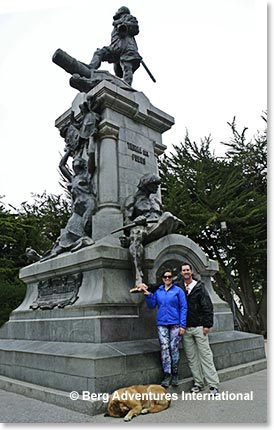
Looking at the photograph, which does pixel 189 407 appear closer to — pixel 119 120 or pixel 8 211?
pixel 119 120

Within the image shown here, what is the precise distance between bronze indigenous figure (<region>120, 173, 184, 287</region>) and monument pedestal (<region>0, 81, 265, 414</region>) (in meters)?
0.15

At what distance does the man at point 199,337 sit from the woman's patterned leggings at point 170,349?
22cm

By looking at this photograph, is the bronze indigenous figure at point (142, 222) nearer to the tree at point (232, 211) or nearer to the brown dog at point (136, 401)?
the brown dog at point (136, 401)

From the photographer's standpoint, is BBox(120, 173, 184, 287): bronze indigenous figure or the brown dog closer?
the brown dog

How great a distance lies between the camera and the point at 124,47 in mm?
9102

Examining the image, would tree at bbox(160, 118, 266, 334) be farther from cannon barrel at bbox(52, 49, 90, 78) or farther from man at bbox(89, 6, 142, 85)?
cannon barrel at bbox(52, 49, 90, 78)

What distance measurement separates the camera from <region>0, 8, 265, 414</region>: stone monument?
5016mm

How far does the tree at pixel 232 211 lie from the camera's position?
17.8 m

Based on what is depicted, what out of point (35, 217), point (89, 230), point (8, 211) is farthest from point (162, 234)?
point (8, 211)

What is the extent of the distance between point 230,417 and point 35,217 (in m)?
20.7

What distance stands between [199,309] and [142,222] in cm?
172

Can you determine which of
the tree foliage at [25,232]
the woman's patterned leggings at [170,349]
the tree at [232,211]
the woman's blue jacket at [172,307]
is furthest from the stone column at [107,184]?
the tree foliage at [25,232]

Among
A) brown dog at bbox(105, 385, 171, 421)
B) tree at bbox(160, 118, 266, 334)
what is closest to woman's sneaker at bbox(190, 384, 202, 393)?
brown dog at bbox(105, 385, 171, 421)

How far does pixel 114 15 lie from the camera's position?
9258mm
